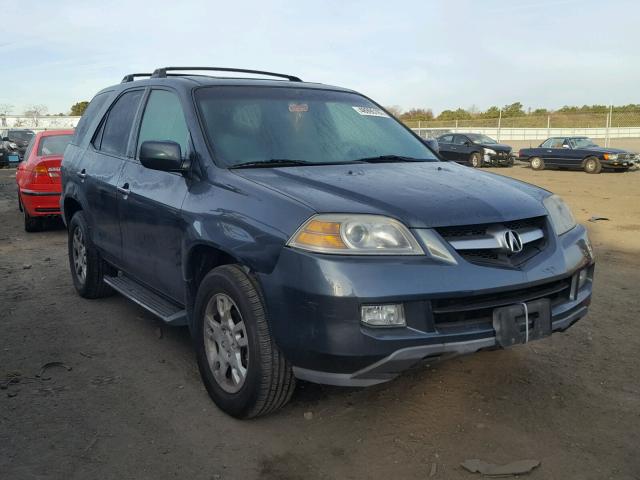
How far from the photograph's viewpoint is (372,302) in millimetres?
2592

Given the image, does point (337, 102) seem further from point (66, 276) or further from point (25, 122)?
point (25, 122)

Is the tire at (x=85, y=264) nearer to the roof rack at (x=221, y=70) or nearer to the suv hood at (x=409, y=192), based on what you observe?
the roof rack at (x=221, y=70)

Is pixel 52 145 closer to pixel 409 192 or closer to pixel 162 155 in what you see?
pixel 162 155

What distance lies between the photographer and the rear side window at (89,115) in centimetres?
544

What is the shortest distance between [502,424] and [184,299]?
192 centimetres

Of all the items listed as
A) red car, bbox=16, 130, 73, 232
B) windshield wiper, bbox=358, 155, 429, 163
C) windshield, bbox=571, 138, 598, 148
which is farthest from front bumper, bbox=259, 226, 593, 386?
windshield, bbox=571, 138, 598, 148

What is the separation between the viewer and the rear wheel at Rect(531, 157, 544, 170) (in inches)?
914

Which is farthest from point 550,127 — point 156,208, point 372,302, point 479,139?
point 372,302

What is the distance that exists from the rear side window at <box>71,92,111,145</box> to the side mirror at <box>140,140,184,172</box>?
2202mm

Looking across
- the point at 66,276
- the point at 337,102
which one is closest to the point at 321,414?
the point at 337,102

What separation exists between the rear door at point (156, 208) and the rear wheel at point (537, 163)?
21200 millimetres

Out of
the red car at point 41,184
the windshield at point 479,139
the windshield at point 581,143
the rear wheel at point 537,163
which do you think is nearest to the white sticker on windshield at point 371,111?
the red car at point 41,184

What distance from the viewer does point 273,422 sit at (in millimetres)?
3234

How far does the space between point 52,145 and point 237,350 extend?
776 cm
